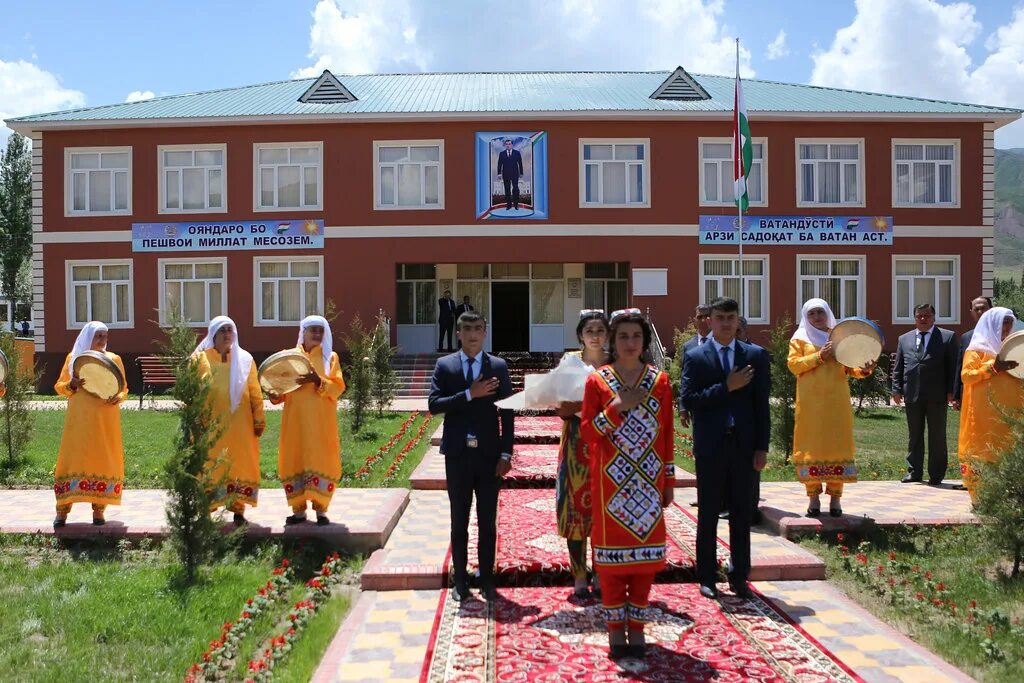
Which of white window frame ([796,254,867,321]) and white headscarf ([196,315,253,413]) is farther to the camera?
white window frame ([796,254,867,321])

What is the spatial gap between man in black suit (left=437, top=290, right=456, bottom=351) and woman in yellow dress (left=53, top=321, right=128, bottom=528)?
1508 centimetres

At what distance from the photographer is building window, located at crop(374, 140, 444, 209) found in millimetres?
21375

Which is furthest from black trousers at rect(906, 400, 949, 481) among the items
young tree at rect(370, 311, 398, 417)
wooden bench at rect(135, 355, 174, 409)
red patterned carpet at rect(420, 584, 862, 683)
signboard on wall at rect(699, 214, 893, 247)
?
wooden bench at rect(135, 355, 174, 409)

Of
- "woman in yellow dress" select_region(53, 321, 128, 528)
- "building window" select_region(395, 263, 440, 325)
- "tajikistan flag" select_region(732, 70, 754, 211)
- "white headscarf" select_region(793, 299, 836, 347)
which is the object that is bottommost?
"woman in yellow dress" select_region(53, 321, 128, 528)

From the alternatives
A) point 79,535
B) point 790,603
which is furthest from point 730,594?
point 79,535

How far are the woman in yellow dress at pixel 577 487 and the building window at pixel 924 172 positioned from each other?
63.0 feet

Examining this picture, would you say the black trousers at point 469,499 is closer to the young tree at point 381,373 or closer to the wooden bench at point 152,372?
the young tree at point 381,373

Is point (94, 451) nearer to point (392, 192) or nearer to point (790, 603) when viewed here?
point (790, 603)

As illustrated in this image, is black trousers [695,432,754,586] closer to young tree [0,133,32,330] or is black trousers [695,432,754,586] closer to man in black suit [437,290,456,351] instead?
man in black suit [437,290,456,351]

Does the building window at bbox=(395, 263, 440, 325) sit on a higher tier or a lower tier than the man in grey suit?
higher

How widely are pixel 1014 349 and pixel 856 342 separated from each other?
1.85 metres

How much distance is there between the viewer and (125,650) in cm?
442

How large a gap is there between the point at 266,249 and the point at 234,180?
79.6 inches

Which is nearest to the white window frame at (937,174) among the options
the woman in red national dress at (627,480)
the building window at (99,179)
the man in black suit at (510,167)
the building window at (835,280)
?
the building window at (835,280)
